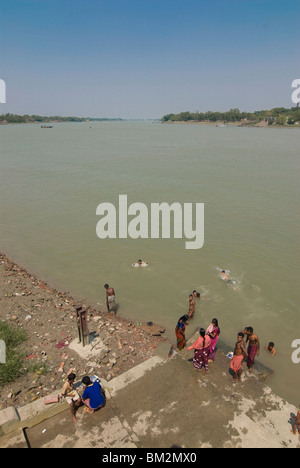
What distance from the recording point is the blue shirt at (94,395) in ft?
19.5

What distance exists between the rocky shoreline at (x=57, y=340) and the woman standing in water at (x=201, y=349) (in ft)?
4.72

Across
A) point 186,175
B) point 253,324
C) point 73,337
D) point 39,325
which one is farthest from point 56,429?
point 186,175

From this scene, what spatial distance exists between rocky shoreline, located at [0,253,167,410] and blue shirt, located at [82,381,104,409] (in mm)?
1138

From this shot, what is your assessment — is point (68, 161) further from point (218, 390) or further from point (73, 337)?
point (218, 390)

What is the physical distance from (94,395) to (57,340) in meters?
3.27

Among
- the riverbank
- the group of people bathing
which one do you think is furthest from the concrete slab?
the group of people bathing

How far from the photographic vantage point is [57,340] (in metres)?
8.79

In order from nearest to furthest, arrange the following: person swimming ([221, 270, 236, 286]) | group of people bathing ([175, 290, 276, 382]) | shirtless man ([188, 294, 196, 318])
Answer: group of people bathing ([175, 290, 276, 382]) < shirtless man ([188, 294, 196, 318]) < person swimming ([221, 270, 236, 286])

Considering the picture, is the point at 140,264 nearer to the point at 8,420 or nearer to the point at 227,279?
the point at 227,279

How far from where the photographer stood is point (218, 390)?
22.0 feet

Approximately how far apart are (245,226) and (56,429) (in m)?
17.0

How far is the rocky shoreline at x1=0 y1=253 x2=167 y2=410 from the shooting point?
7.26 metres

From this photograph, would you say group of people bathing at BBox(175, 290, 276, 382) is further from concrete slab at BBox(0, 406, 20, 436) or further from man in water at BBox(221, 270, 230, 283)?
man in water at BBox(221, 270, 230, 283)
